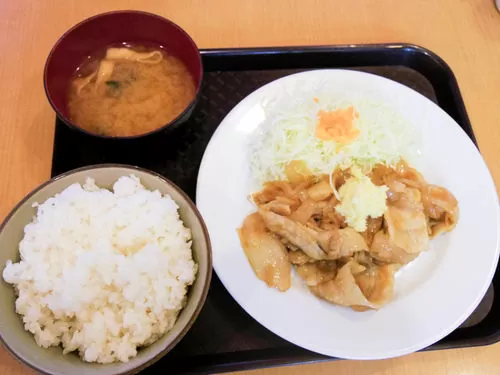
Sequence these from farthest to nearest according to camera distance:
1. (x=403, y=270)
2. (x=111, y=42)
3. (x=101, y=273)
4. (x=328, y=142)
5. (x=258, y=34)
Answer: (x=258, y=34) → (x=328, y=142) → (x=111, y=42) → (x=403, y=270) → (x=101, y=273)

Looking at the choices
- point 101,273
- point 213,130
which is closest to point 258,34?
point 213,130

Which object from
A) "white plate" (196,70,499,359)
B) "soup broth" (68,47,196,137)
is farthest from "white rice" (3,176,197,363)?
"soup broth" (68,47,196,137)

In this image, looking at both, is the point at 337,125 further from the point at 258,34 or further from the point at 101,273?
the point at 101,273

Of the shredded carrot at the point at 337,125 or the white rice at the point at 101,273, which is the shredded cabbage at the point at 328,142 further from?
the white rice at the point at 101,273

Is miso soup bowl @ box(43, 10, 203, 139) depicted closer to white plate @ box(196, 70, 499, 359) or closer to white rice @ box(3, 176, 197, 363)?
white plate @ box(196, 70, 499, 359)

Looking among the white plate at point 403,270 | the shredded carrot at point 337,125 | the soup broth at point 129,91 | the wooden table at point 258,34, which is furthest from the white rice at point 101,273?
the shredded carrot at point 337,125
